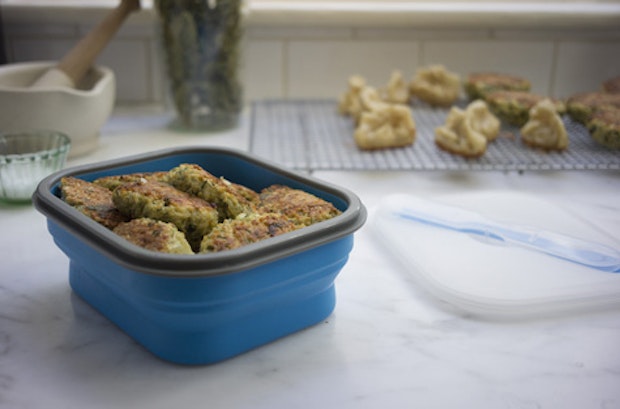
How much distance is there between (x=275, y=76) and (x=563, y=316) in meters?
1.09

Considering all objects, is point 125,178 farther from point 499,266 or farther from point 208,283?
point 499,266

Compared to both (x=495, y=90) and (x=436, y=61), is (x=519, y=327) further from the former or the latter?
(x=436, y=61)

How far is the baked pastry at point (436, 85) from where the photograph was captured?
153 centimetres

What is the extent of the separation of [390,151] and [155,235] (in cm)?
72

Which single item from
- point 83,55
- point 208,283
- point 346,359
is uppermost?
point 83,55

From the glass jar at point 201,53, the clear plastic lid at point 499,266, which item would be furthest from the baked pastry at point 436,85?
the clear plastic lid at point 499,266

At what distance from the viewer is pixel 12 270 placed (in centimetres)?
85

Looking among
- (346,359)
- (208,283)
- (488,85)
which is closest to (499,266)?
(346,359)

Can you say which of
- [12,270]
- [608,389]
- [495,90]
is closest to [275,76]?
[495,90]

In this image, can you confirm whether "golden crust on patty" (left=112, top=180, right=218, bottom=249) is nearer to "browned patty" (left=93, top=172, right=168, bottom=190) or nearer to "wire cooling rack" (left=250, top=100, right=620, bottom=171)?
"browned patty" (left=93, top=172, right=168, bottom=190)

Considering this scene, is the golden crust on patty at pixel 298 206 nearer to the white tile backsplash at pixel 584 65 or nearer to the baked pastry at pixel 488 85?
the baked pastry at pixel 488 85

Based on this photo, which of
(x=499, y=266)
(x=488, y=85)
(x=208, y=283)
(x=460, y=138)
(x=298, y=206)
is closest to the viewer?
(x=208, y=283)

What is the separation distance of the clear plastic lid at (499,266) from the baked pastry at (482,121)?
260 millimetres

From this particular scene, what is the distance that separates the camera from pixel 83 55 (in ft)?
4.24
